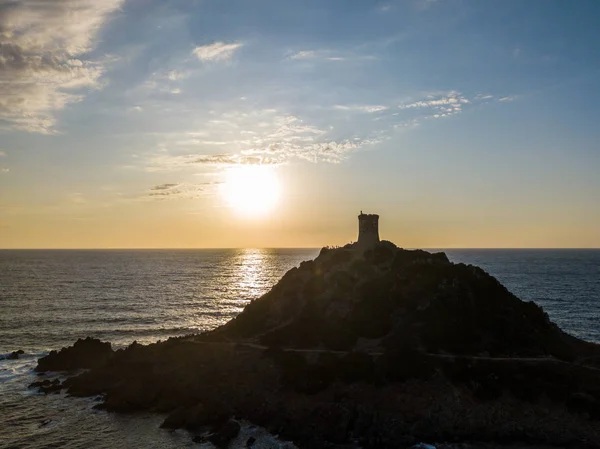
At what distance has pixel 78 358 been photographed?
67.7m

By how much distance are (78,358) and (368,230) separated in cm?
4685

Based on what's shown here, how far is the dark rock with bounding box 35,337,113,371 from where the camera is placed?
66.2m

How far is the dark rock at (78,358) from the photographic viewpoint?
6619 centimetres

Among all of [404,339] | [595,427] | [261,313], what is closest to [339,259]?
[261,313]

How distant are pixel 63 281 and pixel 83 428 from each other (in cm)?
14098

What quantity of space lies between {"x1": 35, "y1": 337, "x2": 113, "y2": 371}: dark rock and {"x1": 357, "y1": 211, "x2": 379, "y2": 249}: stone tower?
40814mm

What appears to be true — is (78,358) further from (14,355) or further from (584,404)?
(584,404)

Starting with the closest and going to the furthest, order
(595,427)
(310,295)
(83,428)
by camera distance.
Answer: (595,427) → (83,428) → (310,295)

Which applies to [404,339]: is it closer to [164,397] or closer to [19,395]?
[164,397]

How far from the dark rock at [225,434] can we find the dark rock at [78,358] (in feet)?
86.3

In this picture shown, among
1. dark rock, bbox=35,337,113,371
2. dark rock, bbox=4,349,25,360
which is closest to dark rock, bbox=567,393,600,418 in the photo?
dark rock, bbox=35,337,113,371

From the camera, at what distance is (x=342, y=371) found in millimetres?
53844

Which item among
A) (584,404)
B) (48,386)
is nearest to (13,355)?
(48,386)

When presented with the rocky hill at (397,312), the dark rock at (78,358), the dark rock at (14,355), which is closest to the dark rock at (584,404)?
the rocky hill at (397,312)
